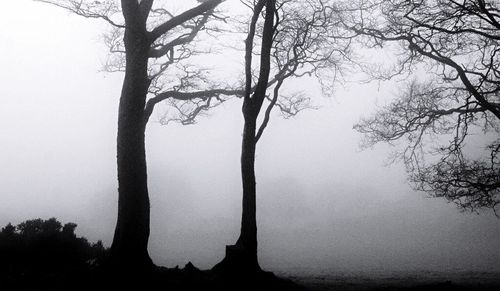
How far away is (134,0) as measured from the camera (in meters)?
9.68

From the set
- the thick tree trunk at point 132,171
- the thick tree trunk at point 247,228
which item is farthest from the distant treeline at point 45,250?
the thick tree trunk at point 247,228

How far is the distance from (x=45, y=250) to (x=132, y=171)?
4579 millimetres

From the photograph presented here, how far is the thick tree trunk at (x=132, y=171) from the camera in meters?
8.66

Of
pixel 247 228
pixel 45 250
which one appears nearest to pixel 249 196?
pixel 247 228

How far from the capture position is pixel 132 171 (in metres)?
9.06

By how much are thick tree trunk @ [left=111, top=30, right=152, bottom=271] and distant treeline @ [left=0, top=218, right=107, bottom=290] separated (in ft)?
3.06

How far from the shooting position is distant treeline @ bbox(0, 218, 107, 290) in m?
9.34

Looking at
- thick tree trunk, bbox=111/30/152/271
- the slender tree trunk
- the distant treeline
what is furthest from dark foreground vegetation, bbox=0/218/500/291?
the slender tree trunk

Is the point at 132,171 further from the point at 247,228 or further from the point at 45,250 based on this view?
the point at 45,250

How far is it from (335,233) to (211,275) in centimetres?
5868

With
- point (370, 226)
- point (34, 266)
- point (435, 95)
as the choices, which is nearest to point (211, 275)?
point (34, 266)

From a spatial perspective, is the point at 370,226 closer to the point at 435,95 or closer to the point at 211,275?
the point at 435,95

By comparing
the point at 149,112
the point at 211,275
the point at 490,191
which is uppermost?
the point at 149,112

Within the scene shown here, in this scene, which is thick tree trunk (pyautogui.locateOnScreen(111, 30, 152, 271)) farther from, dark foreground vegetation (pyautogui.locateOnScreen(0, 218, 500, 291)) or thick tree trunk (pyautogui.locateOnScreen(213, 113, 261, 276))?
thick tree trunk (pyautogui.locateOnScreen(213, 113, 261, 276))
